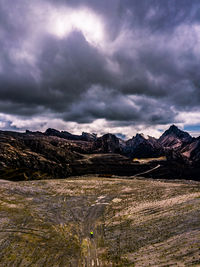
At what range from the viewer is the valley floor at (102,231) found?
2614 cm

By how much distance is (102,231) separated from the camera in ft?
116

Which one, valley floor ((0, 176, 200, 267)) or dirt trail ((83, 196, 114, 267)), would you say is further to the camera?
dirt trail ((83, 196, 114, 267))

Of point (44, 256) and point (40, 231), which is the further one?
point (40, 231)

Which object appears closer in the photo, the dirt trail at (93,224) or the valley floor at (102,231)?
the valley floor at (102,231)

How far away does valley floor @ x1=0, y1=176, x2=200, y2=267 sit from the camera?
85.8ft

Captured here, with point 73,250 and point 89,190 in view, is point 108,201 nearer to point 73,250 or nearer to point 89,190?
point 89,190

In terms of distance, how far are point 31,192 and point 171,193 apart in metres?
54.2

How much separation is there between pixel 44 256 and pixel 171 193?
4358 cm

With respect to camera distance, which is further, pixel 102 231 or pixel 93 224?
pixel 93 224

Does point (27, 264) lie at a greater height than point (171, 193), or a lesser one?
lesser

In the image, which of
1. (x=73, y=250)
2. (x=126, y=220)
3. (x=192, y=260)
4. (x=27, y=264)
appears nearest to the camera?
(x=192, y=260)

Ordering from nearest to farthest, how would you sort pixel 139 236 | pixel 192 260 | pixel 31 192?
1. pixel 192 260
2. pixel 139 236
3. pixel 31 192

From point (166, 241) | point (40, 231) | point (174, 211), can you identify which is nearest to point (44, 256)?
point (40, 231)

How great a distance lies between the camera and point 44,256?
90.5 ft
